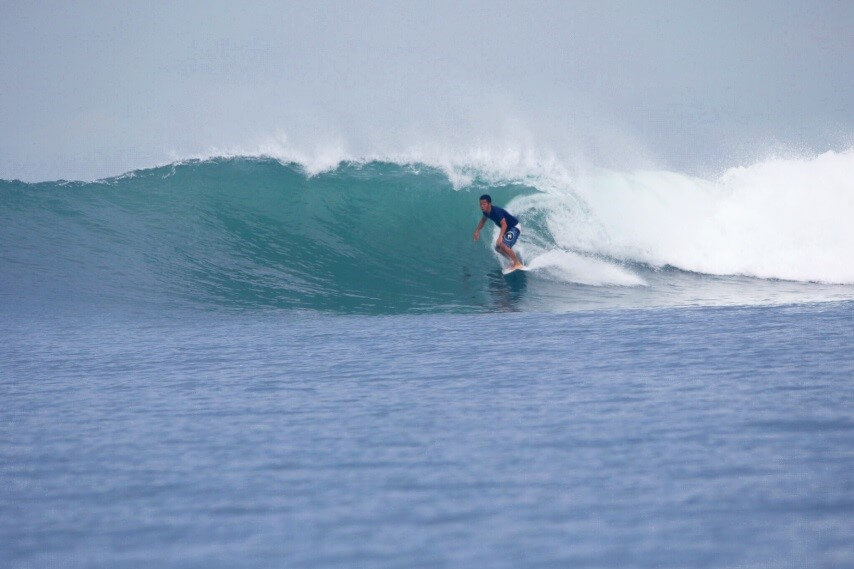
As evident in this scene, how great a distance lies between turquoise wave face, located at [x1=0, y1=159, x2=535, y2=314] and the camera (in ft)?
41.7

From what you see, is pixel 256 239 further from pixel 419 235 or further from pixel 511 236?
pixel 511 236

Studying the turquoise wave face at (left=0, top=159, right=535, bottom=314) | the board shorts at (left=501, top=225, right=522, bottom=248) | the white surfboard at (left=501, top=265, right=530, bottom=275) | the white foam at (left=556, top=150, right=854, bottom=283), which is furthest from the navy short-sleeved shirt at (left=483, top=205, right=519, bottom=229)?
the white foam at (left=556, top=150, right=854, bottom=283)

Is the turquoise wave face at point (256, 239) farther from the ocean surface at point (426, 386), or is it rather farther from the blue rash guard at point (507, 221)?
the blue rash guard at point (507, 221)

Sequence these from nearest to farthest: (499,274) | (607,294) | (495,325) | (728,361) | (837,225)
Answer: (728,361)
(495,325)
(607,294)
(499,274)
(837,225)

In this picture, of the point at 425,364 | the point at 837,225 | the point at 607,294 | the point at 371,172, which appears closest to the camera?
the point at 425,364

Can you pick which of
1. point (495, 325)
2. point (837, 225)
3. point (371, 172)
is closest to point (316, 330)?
point (495, 325)

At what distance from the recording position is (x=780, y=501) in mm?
4160

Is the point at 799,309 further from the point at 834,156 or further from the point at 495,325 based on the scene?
the point at 834,156

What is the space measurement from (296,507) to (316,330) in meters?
5.64

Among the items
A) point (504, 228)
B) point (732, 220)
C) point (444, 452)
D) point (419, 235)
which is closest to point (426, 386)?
point (444, 452)

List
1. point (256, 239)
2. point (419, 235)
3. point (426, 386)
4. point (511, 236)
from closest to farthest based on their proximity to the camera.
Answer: point (426, 386), point (511, 236), point (256, 239), point (419, 235)

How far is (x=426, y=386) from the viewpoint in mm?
6812

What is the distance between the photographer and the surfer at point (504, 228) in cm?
1340

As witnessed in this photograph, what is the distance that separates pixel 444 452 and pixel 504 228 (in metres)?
8.62
